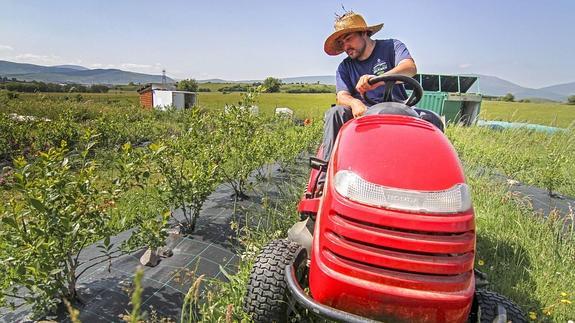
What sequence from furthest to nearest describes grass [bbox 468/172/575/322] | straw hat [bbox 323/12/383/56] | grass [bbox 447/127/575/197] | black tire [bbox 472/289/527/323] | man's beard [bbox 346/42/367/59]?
1. grass [bbox 447/127/575/197]
2. man's beard [bbox 346/42/367/59]
3. straw hat [bbox 323/12/383/56]
4. grass [bbox 468/172/575/322]
5. black tire [bbox 472/289/527/323]

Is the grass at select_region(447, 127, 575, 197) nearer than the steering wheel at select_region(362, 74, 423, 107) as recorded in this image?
No

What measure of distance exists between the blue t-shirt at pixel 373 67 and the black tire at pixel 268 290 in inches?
57.9

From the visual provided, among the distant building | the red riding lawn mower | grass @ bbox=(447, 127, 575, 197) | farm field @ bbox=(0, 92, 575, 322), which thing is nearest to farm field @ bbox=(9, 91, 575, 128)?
grass @ bbox=(447, 127, 575, 197)

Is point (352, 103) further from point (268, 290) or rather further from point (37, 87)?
point (37, 87)

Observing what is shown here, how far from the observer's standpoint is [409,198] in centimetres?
127

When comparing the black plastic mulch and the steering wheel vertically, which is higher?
the steering wheel

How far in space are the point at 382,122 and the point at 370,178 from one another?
0.41m

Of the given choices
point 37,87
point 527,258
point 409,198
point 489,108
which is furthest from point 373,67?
point 37,87

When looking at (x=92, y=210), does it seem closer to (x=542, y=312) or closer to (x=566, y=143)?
(x=542, y=312)

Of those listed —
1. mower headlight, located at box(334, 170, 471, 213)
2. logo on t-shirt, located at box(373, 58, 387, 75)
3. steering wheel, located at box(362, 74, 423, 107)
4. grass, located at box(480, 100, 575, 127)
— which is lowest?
mower headlight, located at box(334, 170, 471, 213)

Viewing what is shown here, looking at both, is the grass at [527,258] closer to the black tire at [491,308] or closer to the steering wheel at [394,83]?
the black tire at [491,308]

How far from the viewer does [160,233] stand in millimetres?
2049

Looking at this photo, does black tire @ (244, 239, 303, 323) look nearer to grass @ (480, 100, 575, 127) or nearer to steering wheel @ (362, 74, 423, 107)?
steering wheel @ (362, 74, 423, 107)

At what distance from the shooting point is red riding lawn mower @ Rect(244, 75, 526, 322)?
4.08ft
